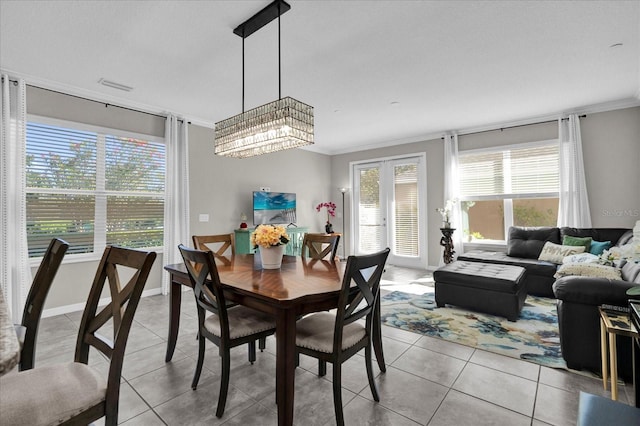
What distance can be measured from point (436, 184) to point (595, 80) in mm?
2707

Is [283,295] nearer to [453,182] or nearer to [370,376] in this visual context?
[370,376]

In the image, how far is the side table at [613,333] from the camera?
1.66m

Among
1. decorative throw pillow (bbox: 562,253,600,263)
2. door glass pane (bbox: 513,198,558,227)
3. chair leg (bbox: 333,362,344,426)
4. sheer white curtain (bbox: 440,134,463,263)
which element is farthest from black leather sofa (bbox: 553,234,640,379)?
sheer white curtain (bbox: 440,134,463,263)

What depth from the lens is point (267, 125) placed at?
2418 millimetres

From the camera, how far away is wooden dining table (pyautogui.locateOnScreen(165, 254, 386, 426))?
1.54 meters

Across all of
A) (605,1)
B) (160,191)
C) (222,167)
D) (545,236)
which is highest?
(605,1)

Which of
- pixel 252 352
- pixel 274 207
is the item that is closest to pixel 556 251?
pixel 252 352

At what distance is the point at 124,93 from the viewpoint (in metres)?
3.75

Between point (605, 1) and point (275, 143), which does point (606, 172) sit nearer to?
point (605, 1)

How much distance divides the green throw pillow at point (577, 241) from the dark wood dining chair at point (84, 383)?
16.6ft

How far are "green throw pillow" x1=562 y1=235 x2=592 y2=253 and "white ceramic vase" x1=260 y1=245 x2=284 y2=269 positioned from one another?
4.17 meters

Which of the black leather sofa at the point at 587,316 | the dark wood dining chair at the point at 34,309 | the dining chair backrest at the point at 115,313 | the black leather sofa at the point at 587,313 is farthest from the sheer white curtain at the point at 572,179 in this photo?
the dark wood dining chair at the point at 34,309

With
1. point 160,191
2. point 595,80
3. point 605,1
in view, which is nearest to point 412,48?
point 605,1

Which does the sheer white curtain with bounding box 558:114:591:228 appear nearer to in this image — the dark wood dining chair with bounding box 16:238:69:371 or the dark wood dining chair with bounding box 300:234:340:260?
the dark wood dining chair with bounding box 300:234:340:260
